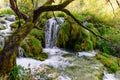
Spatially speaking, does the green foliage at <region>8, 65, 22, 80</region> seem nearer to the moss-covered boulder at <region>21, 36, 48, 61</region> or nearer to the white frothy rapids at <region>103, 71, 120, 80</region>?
the white frothy rapids at <region>103, 71, 120, 80</region>

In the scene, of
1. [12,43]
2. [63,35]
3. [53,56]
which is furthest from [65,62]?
[12,43]

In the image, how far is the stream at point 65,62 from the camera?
29.4 ft

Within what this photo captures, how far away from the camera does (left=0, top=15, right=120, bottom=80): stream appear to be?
8.95 m

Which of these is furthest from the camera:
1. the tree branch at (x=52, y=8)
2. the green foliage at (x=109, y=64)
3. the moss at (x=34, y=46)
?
the moss at (x=34, y=46)

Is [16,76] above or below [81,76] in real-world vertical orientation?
above

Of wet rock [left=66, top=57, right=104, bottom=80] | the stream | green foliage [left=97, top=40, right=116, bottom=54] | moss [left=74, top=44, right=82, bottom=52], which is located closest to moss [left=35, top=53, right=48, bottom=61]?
the stream

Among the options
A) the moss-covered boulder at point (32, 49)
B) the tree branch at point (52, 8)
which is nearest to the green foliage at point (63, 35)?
the moss-covered boulder at point (32, 49)

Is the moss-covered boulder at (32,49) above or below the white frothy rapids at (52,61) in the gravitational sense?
above

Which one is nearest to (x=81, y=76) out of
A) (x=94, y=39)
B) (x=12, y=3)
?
(x=12, y=3)

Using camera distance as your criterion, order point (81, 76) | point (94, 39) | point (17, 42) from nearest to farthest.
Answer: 1. point (17, 42)
2. point (81, 76)
3. point (94, 39)

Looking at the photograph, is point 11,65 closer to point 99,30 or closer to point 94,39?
point 94,39

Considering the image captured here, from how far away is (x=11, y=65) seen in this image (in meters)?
6.77

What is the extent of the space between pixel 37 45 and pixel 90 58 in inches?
112

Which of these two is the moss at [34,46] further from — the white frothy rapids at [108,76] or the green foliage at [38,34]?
the white frothy rapids at [108,76]
